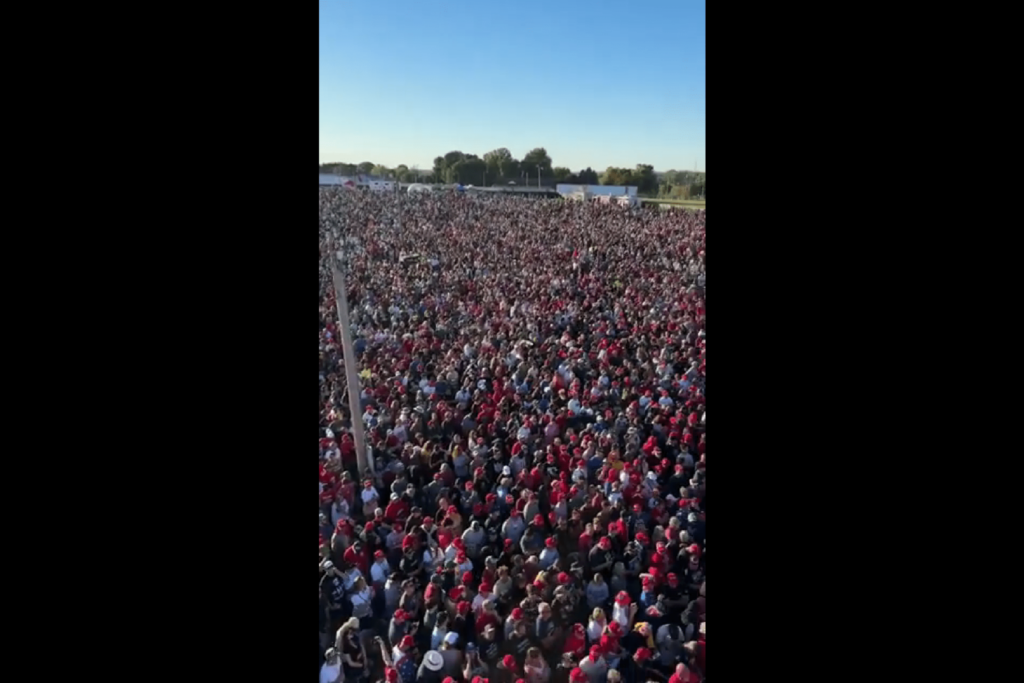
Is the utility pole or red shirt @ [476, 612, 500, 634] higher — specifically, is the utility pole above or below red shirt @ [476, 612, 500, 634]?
above

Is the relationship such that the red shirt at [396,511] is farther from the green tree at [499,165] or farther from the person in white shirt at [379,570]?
the green tree at [499,165]

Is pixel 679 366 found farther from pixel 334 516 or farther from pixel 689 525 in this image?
pixel 334 516

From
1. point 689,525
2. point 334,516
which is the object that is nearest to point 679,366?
point 689,525

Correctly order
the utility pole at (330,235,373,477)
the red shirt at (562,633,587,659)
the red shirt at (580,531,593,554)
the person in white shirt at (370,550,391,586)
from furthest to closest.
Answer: the utility pole at (330,235,373,477) → the red shirt at (580,531,593,554) → the person in white shirt at (370,550,391,586) → the red shirt at (562,633,587,659)

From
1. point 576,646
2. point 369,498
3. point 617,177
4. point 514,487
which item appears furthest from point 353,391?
point 617,177

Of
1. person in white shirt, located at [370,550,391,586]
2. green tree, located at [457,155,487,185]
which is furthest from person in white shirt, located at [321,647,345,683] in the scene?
green tree, located at [457,155,487,185]

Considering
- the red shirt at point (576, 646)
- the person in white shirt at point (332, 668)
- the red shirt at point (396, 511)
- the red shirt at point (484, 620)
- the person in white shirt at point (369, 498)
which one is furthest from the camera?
the person in white shirt at point (369, 498)

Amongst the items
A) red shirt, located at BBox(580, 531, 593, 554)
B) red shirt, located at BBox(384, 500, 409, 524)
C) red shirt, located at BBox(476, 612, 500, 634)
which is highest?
red shirt, located at BBox(384, 500, 409, 524)

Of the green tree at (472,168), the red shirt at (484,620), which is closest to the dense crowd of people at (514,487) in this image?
the red shirt at (484,620)

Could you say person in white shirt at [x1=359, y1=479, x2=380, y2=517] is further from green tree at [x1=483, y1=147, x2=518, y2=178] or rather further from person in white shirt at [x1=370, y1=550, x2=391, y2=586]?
green tree at [x1=483, y1=147, x2=518, y2=178]
